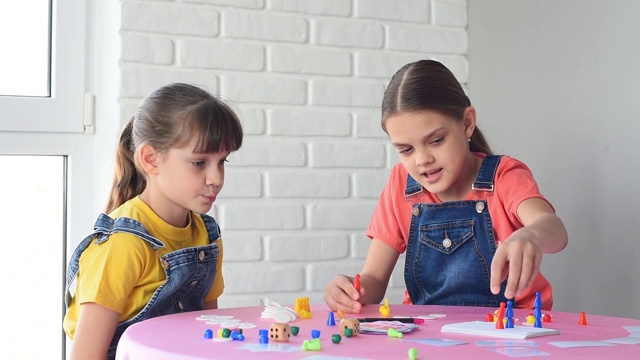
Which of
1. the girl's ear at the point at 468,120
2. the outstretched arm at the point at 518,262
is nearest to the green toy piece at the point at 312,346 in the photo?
A: the outstretched arm at the point at 518,262

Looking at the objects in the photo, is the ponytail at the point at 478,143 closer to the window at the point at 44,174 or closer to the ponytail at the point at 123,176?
the ponytail at the point at 123,176

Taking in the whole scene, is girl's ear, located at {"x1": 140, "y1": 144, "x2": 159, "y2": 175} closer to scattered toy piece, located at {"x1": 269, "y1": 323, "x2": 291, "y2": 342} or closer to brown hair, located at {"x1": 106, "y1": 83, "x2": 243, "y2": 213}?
brown hair, located at {"x1": 106, "y1": 83, "x2": 243, "y2": 213}

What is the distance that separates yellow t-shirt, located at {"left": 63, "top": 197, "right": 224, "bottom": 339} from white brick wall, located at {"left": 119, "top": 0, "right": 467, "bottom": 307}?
0.49 metres

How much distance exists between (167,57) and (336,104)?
1.57ft

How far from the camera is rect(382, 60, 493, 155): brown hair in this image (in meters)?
1.56

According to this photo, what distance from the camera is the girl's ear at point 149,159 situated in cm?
157

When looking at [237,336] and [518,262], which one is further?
[518,262]

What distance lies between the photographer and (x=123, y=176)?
1.64 meters

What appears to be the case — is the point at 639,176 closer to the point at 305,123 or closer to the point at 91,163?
the point at 305,123

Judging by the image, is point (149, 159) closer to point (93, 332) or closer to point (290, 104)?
point (93, 332)

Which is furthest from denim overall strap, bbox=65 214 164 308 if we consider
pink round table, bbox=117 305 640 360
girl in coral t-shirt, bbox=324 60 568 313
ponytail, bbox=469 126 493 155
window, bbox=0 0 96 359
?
ponytail, bbox=469 126 493 155

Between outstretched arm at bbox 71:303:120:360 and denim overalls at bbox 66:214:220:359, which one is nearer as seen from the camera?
outstretched arm at bbox 71:303:120:360

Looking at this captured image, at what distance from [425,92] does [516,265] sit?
569mm

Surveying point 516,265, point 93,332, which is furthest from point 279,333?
point 93,332
